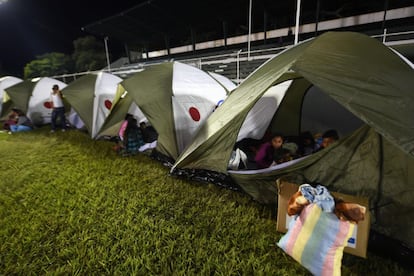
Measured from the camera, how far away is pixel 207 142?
2953 mm

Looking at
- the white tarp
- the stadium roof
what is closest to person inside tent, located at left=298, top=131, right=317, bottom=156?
the white tarp

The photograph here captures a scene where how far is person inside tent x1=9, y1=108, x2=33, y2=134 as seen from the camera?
7.35m

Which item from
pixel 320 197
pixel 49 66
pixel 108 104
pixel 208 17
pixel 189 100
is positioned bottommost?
pixel 49 66

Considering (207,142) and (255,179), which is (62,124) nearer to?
(207,142)

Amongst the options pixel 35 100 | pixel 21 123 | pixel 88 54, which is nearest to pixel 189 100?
pixel 35 100

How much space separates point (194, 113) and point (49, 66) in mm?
41370

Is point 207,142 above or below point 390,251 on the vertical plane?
above

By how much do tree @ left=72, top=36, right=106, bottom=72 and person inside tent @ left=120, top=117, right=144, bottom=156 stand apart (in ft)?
112

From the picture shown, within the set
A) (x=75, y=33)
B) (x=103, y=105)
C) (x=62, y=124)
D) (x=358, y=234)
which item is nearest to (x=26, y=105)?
(x=62, y=124)

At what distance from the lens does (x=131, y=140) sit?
4.86 meters

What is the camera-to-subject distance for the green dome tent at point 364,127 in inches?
70.4

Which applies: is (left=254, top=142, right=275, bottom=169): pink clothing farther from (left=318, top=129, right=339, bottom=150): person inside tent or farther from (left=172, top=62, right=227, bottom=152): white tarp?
(left=172, top=62, right=227, bottom=152): white tarp

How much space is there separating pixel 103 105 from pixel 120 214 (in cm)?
406

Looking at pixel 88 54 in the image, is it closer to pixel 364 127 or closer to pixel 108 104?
pixel 108 104
